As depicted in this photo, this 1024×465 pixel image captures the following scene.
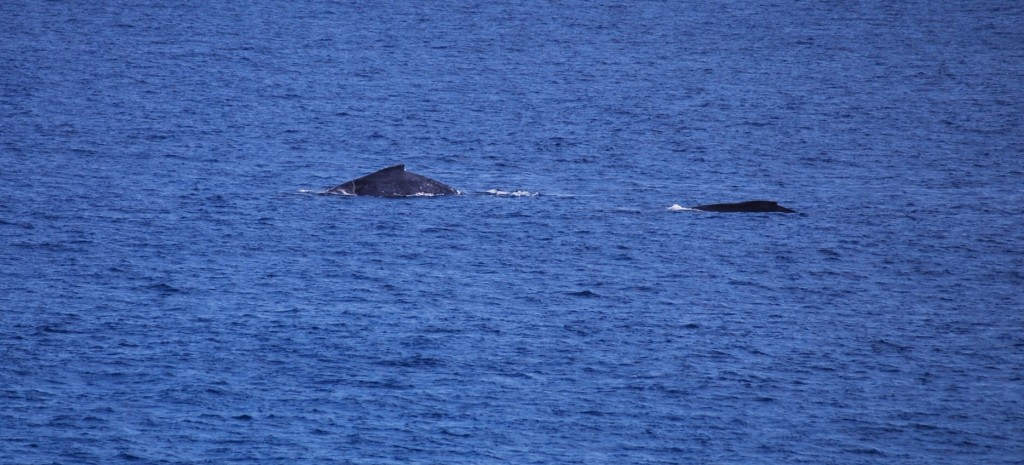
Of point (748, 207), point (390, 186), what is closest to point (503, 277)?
point (390, 186)

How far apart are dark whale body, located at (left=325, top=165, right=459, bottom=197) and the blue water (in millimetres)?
1070

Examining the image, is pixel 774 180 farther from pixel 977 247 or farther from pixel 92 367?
pixel 92 367

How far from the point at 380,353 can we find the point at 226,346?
3.98m

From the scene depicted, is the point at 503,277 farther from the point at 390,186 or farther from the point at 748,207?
the point at 748,207

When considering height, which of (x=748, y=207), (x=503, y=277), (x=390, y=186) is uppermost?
(x=503, y=277)

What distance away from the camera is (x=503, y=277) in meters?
46.7

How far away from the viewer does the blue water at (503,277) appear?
33594 mm

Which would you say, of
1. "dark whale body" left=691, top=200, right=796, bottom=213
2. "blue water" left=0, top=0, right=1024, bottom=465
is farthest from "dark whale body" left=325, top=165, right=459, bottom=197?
"dark whale body" left=691, top=200, right=796, bottom=213

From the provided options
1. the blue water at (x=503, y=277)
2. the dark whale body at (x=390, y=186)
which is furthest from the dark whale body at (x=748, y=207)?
the dark whale body at (x=390, y=186)

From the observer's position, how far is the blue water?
33594 mm

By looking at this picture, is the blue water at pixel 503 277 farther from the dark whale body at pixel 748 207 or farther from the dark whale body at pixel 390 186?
the dark whale body at pixel 390 186

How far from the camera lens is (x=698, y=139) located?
261 ft

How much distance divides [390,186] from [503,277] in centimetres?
1220

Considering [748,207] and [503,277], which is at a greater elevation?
[503,277]
